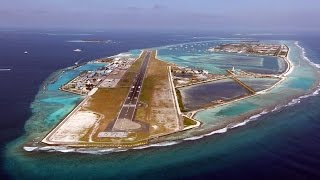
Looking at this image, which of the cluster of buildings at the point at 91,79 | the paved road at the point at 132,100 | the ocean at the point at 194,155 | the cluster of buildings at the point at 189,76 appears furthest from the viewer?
the cluster of buildings at the point at 189,76

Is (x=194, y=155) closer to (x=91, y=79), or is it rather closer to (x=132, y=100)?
(x=132, y=100)

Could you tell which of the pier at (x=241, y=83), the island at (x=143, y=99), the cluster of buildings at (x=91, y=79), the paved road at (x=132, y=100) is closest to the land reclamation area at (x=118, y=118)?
the island at (x=143, y=99)

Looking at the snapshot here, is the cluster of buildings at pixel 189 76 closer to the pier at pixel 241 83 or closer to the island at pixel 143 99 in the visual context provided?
the island at pixel 143 99

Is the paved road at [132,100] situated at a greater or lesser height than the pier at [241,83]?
lesser

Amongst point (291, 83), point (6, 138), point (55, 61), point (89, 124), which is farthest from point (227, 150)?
point (55, 61)

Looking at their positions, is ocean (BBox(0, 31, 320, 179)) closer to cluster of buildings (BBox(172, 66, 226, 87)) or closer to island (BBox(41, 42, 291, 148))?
island (BBox(41, 42, 291, 148))

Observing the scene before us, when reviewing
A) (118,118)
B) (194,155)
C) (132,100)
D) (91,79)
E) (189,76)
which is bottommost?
(194,155)

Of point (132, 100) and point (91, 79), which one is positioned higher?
point (91, 79)

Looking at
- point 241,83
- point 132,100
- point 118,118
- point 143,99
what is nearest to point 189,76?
point 241,83
